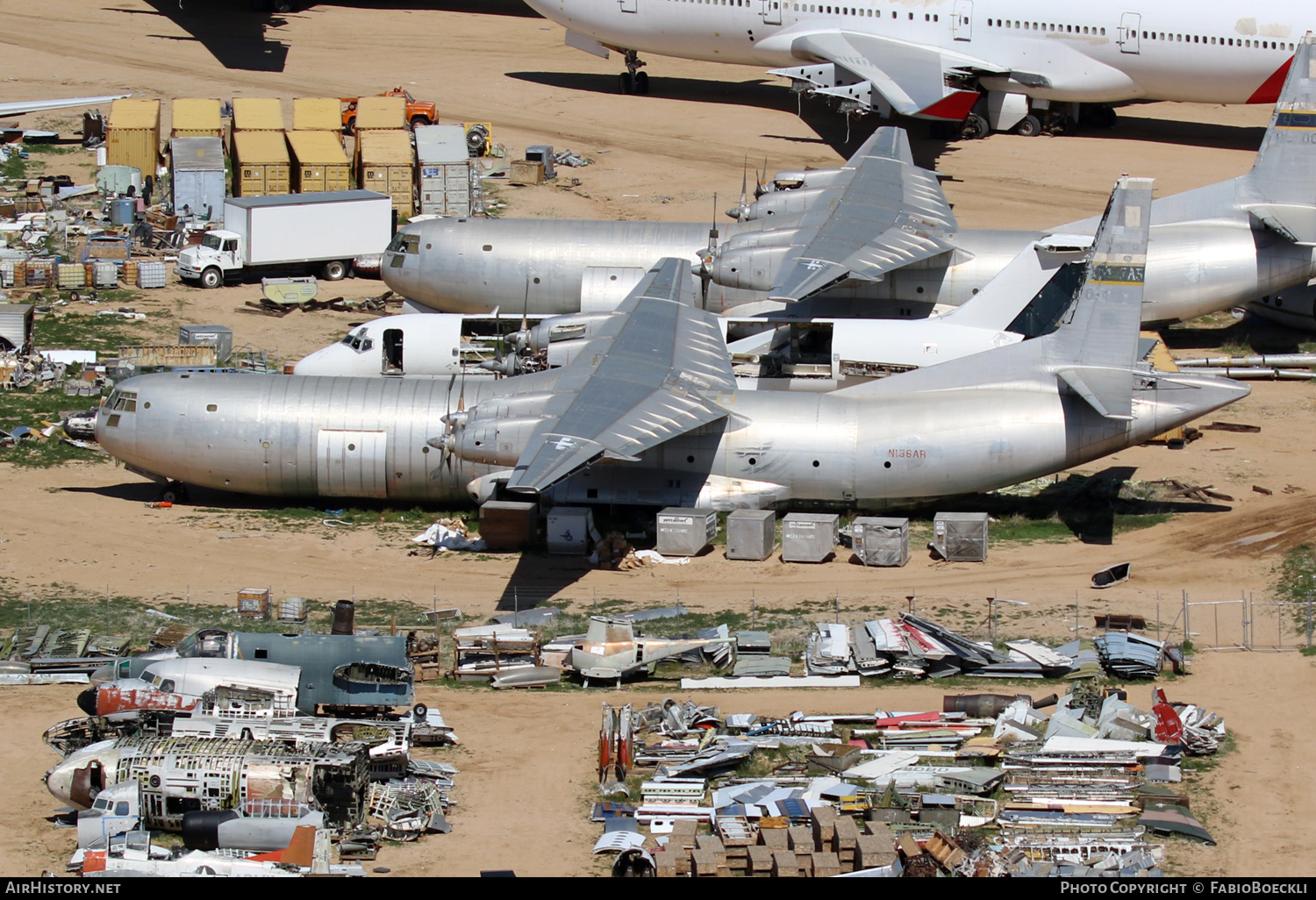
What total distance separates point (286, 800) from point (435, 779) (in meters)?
3.18

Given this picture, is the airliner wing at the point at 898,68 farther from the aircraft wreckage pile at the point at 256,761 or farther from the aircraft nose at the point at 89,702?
the aircraft nose at the point at 89,702

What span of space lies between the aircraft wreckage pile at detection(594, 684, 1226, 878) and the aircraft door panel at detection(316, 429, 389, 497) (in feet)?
49.9

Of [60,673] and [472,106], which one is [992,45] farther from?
[60,673]

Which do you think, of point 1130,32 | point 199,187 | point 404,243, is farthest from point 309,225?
point 1130,32

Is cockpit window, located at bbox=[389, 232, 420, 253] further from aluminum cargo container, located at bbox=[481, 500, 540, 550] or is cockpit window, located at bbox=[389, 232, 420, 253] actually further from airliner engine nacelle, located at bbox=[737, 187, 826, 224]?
aluminum cargo container, located at bbox=[481, 500, 540, 550]

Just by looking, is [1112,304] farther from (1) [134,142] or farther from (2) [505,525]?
(1) [134,142]

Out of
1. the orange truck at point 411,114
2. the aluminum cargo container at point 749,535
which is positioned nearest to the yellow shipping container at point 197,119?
the orange truck at point 411,114

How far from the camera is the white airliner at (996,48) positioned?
8125 cm

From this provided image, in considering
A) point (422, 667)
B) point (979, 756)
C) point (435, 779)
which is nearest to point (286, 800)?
point (435, 779)

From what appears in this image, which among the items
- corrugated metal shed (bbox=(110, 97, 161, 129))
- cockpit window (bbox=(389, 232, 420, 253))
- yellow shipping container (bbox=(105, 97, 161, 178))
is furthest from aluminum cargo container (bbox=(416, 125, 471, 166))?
cockpit window (bbox=(389, 232, 420, 253))

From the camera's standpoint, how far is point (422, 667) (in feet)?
130

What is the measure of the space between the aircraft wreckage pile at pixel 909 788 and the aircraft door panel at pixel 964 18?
52.5m

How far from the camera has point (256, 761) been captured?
3225cm

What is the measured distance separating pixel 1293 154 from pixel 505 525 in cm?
3356
